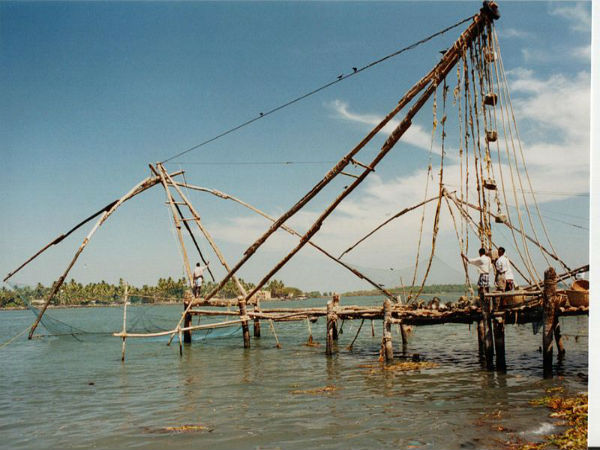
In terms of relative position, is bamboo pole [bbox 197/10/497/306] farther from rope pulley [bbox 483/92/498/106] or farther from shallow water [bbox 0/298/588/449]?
shallow water [bbox 0/298/588/449]

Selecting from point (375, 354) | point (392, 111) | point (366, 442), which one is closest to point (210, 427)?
point (366, 442)

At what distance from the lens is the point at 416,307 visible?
1489cm

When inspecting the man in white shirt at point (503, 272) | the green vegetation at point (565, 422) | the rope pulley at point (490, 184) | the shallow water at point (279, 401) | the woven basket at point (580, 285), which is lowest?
the shallow water at point (279, 401)

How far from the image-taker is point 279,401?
31.4 feet

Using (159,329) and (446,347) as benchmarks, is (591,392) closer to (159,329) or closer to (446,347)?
(446,347)

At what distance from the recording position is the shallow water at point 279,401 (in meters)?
7.21

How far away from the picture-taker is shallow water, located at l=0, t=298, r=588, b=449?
284 inches

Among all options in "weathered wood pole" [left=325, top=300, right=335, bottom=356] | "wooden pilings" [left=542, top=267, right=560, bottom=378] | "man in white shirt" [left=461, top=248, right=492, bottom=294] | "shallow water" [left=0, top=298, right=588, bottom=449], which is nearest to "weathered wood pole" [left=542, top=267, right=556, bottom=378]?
"wooden pilings" [left=542, top=267, right=560, bottom=378]

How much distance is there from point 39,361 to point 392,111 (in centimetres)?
1678

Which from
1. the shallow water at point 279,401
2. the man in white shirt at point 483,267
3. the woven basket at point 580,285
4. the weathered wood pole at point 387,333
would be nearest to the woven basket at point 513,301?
the man in white shirt at point 483,267

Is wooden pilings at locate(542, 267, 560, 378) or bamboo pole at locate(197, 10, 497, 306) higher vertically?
bamboo pole at locate(197, 10, 497, 306)

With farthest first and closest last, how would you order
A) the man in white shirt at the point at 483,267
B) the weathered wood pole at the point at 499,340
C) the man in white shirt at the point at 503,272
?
1. the man in white shirt at the point at 483,267
2. the man in white shirt at the point at 503,272
3. the weathered wood pole at the point at 499,340

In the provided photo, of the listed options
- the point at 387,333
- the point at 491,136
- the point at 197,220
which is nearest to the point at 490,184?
the point at 491,136

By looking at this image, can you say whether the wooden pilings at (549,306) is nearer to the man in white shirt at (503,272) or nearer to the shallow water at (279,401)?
the shallow water at (279,401)
